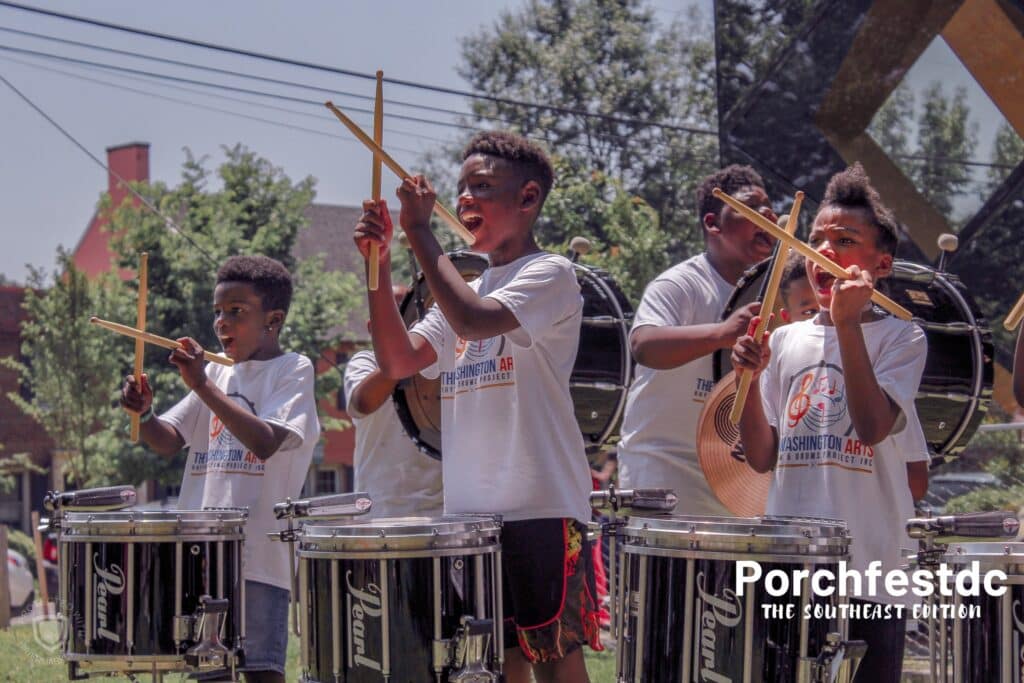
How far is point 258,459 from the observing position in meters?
5.45

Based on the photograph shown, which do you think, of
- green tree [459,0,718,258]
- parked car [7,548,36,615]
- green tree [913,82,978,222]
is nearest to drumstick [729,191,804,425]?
green tree [913,82,978,222]

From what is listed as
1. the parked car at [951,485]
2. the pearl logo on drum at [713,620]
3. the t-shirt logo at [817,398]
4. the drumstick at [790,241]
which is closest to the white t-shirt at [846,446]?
the t-shirt logo at [817,398]

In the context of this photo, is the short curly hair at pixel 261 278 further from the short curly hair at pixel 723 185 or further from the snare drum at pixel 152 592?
the short curly hair at pixel 723 185

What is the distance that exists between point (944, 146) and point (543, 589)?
6.65 metres

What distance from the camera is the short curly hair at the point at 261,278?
577 centimetres

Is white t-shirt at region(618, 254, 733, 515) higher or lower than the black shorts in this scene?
higher

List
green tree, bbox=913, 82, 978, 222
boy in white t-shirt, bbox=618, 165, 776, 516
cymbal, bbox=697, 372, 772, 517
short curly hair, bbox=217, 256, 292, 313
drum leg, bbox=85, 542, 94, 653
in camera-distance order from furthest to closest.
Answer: green tree, bbox=913, 82, 978, 222, short curly hair, bbox=217, 256, 292, 313, boy in white t-shirt, bbox=618, 165, 776, 516, drum leg, bbox=85, 542, 94, 653, cymbal, bbox=697, 372, 772, 517

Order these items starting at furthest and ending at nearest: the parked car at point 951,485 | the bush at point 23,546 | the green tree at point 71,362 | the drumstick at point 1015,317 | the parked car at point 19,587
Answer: the green tree at point 71,362
the bush at point 23,546
the parked car at point 19,587
the parked car at point 951,485
the drumstick at point 1015,317

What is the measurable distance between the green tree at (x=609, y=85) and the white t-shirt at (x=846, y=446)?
19395 mm

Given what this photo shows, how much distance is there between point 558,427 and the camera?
390 cm

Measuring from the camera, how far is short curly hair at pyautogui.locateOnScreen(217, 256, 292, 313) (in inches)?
227

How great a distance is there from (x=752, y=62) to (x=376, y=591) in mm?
7330

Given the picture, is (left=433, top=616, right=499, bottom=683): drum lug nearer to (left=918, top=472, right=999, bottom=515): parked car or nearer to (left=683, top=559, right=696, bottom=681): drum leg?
(left=683, top=559, right=696, bottom=681): drum leg

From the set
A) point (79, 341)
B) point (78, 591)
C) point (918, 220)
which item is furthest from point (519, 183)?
point (79, 341)
